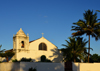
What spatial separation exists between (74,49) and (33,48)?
957 centimetres

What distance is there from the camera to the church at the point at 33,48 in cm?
3675

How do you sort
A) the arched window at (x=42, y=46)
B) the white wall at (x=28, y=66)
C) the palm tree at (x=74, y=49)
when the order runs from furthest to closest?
the arched window at (x=42, y=46) → the palm tree at (x=74, y=49) → the white wall at (x=28, y=66)

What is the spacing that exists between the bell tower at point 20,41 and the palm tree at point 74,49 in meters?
8.81

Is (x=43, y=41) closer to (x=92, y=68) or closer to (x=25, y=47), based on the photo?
(x=25, y=47)

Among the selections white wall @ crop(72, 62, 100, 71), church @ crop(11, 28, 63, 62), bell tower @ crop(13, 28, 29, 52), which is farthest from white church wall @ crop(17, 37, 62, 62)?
white wall @ crop(72, 62, 100, 71)

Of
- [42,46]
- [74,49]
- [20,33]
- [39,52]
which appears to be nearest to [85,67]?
[74,49]

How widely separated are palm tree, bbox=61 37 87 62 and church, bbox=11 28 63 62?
117 inches

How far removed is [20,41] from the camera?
37188mm

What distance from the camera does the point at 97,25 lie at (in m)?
36.2

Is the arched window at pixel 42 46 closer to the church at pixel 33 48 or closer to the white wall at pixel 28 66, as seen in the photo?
the church at pixel 33 48

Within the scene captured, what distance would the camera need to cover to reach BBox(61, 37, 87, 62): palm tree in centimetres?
3674

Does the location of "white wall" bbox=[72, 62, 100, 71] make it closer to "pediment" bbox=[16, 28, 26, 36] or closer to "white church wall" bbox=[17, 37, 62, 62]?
"white church wall" bbox=[17, 37, 62, 62]

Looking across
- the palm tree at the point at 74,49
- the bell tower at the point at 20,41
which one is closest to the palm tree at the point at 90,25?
the palm tree at the point at 74,49

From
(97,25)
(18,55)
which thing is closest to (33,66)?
(18,55)
